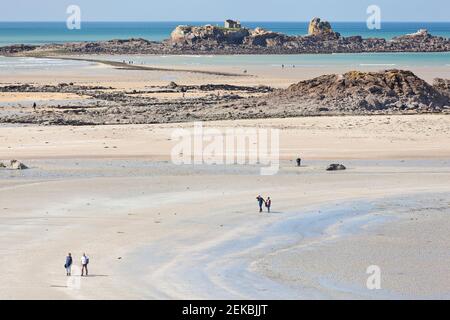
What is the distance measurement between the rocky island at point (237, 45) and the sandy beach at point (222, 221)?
300 feet

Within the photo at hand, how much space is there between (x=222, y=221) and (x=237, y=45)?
117 m

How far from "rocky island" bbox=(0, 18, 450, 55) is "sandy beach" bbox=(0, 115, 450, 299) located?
91.3m

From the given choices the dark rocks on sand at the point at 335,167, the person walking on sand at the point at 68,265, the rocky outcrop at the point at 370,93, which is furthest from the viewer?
the rocky outcrop at the point at 370,93

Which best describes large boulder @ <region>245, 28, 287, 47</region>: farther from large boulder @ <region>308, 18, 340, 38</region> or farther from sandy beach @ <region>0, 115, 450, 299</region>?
sandy beach @ <region>0, 115, 450, 299</region>

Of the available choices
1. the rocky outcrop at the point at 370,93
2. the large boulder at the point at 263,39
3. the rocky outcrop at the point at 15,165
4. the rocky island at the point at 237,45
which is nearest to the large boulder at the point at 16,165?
the rocky outcrop at the point at 15,165

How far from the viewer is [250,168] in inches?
1389

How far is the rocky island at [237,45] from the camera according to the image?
132875 millimetres

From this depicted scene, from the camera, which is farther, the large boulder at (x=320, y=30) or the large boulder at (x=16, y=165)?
the large boulder at (x=320, y=30)

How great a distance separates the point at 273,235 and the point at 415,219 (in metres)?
4.45

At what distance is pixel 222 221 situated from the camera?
2648cm

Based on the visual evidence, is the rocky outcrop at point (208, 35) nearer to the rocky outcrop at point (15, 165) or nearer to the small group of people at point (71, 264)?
the rocky outcrop at point (15, 165)

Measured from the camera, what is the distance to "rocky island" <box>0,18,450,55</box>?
133 m

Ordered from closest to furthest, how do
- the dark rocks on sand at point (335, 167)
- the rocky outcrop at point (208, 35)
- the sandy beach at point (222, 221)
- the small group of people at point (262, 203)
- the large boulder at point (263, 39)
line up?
the sandy beach at point (222, 221) < the small group of people at point (262, 203) < the dark rocks on sand at point (335, 167) < the rocky outcrop at point (208, 35) < the large boulder at point (263, 39)

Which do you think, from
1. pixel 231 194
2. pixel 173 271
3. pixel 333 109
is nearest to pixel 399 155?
pixel 231 194
